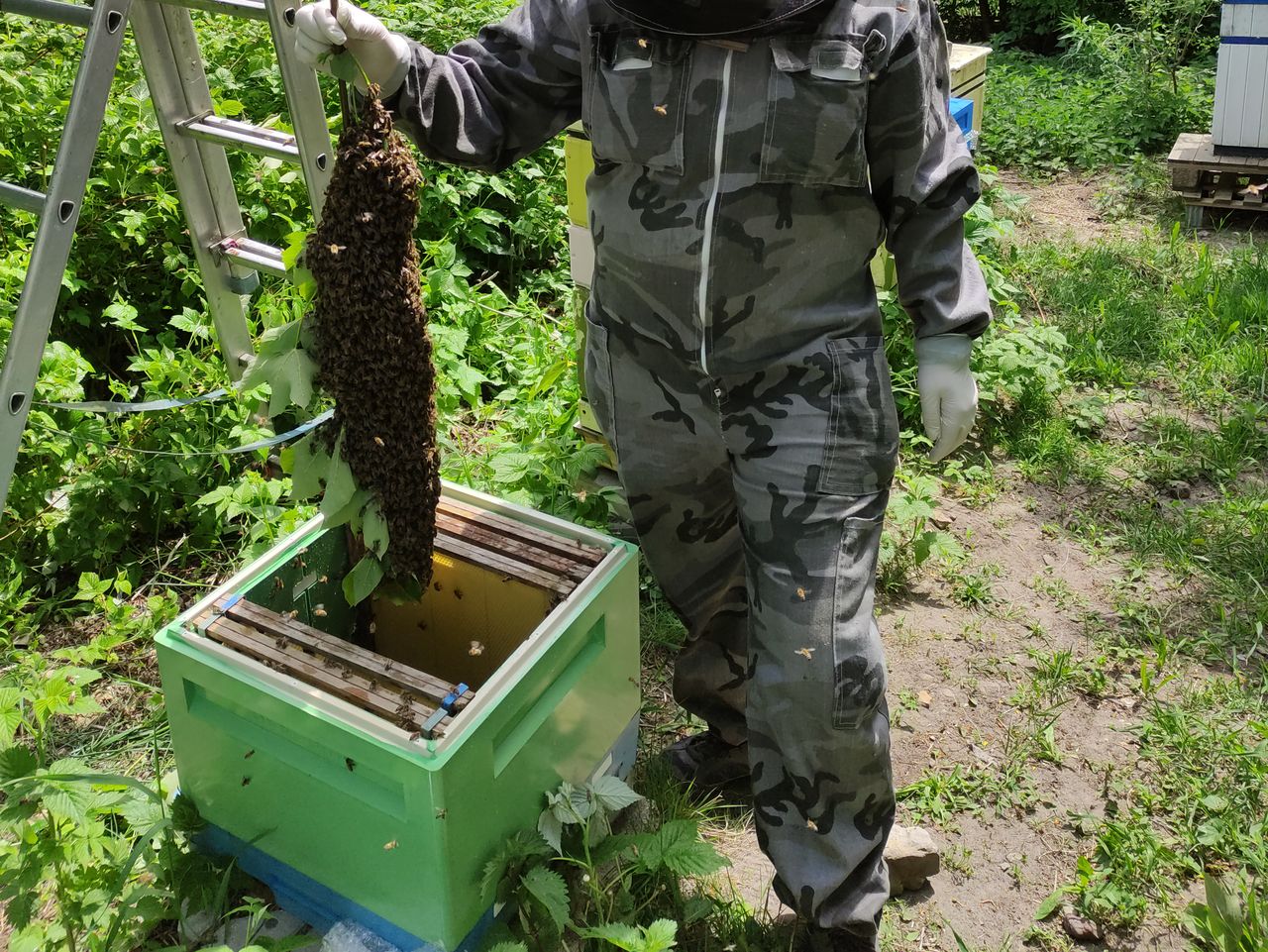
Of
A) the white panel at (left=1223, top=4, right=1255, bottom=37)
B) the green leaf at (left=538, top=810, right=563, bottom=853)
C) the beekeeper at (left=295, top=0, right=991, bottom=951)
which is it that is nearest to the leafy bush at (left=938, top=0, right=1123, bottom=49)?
the white panel at (left=1223, top=4, right=1255, bottom=37)

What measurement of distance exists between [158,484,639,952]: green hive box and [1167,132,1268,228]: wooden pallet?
4524mm

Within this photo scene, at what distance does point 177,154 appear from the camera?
3191 millimetres

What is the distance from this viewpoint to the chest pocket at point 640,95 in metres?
2.09

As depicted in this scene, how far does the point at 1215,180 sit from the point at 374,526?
200 inches

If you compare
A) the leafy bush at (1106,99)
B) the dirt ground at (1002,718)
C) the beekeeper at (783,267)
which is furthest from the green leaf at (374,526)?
the leafy bush at (1106,99)

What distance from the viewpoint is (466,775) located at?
196 cm

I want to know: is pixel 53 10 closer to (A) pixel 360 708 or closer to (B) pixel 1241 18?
(A) pixel 360 708

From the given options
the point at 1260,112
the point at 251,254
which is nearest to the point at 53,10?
the point at 251,254

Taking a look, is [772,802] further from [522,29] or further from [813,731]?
[522,29]

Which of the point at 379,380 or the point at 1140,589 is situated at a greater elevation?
the point at 379,380

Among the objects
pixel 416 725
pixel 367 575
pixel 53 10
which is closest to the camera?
pixel 416 725

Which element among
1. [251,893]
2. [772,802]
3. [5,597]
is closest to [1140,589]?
[772,802]

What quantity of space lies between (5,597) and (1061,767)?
276cm

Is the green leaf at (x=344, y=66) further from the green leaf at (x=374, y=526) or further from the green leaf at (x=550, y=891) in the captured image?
the green leaf at (x=550, y=891)
